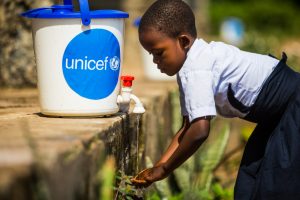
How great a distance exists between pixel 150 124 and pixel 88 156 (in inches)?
86.0

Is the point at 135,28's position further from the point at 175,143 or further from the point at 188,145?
the point at 188,145

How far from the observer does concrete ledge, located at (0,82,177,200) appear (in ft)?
6.98

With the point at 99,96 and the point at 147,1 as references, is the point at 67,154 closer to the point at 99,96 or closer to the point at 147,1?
the point at 99,96

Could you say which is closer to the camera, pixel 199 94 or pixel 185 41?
pixel 199 94

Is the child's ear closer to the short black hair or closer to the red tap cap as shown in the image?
the short black hair

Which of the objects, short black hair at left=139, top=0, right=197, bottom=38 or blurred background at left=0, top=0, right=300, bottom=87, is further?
blurred background at left=0, top=0, right=300, bottom=87

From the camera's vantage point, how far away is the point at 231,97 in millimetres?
3510

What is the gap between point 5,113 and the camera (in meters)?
3.77

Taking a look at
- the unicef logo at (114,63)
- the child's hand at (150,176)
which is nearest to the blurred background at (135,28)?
the unicef logo at (114,63)

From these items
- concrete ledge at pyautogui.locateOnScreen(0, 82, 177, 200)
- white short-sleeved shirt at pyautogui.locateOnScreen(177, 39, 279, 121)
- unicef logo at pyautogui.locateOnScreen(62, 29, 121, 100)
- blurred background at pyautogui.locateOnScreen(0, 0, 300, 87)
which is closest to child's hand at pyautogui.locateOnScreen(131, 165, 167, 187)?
concrete ledge at pyautogui.locateOnScreen(0, 82, 177, 200)

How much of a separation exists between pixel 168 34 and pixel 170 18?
0.25 ft

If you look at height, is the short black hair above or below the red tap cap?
above

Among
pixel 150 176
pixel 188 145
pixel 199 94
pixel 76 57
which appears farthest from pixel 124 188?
pixel 76 57

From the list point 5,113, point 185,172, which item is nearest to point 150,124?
point 185,172
